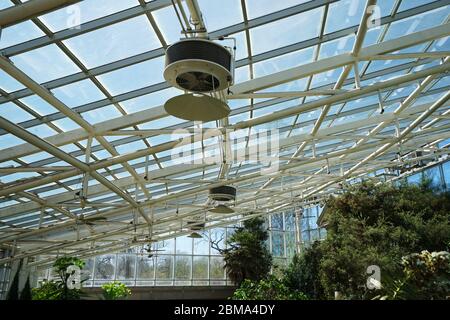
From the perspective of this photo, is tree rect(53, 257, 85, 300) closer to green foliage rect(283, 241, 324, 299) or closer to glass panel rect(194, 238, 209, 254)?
green foliage rect(283, 241, 324, 299)

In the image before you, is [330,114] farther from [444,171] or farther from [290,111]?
[444,171]

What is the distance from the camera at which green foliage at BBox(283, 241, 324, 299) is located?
2147 centimetres

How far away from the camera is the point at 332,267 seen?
15414 mm

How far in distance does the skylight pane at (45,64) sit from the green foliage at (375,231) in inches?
425

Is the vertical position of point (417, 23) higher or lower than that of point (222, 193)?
higher

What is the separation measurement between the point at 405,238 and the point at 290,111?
866 cm

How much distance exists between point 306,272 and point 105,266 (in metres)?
13.3

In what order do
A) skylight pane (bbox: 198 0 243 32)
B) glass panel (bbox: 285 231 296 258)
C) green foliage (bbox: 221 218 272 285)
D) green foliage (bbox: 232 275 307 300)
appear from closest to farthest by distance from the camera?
skylight pane (bbox: 198 0 243 32) < green foliage (bbox: 232 275 307 300) < green foliage (bbox: 221 218 272 285) < glass panel (bbox: 285 231 296 258)

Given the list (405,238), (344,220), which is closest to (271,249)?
(344,220)

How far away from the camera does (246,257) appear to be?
26312 mm

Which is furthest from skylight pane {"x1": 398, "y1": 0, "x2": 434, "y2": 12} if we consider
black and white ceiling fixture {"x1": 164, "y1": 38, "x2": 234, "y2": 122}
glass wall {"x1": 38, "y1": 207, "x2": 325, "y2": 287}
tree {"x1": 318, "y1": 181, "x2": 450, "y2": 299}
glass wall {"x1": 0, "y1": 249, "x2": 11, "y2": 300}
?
glass wall {"x1": 38, "y1": 207, "x2": 325, "y2": 287}

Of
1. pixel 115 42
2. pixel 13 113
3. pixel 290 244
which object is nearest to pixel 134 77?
pixel 115 42

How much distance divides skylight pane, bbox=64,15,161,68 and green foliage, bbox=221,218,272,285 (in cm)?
2066
